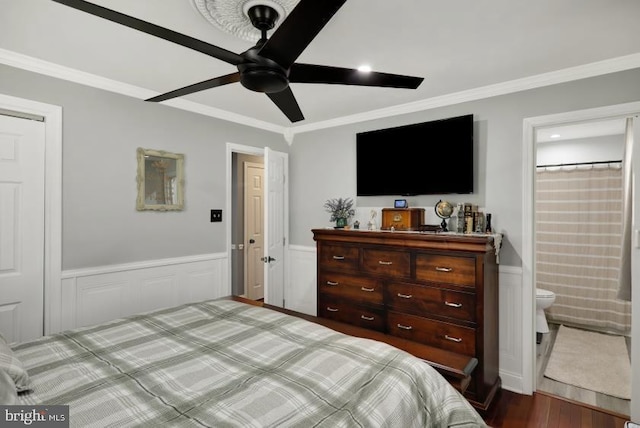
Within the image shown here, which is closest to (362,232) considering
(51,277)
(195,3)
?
(195,3)

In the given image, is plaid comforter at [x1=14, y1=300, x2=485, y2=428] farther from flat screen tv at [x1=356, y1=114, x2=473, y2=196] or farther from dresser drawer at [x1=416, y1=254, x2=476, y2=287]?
flat screen tv at [x1=356, y1=114, x2=473, y2=196]

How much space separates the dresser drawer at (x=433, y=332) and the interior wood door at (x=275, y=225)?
141cm

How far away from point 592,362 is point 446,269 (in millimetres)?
2005

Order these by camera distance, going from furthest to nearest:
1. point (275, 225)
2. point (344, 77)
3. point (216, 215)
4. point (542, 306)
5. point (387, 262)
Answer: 1. point (275, 225)
2. point (542, 306)
3. point (216, 215)
4. point (387, 262)
5. point (344, 77)

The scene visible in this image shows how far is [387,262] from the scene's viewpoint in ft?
9.25

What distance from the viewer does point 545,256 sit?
4270mm

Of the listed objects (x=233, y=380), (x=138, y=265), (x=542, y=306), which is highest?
(x=138, y=265)

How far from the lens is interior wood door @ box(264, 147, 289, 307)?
3510 millimetres

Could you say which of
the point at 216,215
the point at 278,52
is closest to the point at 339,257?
the point at 216,215

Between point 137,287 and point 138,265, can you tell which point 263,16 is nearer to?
point 138,265

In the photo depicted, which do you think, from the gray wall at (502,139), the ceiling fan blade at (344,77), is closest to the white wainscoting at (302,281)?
the gray wall at (502,139)

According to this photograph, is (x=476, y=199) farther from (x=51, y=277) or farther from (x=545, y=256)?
(x=51, y=277)

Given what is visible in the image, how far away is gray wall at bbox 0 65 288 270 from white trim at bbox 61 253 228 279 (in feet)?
0.13

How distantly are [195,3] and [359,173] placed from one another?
2.29 m
